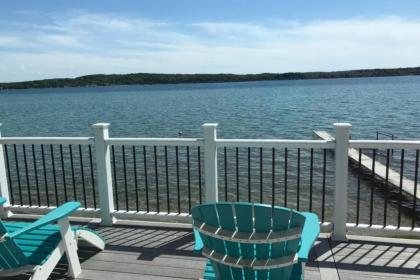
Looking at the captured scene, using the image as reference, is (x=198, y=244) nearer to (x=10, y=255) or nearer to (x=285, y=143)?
(x=10, y=255)

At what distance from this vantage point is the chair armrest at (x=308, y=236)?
7.47 feet

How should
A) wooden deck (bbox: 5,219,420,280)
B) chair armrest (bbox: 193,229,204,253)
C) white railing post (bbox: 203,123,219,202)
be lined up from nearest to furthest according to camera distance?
chair armrest (bbox: 193,229,204,253), wooden deck (bbox: 5,219,420,280), white railing post (bbox: 203,123,219,202)

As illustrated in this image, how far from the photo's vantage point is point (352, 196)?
10141 millimetres

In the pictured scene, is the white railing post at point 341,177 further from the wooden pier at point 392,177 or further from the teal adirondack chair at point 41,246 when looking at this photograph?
the wooden pier at point 392,177

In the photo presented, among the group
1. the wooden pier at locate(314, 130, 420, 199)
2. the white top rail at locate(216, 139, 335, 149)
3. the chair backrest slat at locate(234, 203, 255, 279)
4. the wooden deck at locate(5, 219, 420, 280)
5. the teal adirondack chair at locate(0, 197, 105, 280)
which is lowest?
the wooden pier at locate(314, 130, 420, 199)

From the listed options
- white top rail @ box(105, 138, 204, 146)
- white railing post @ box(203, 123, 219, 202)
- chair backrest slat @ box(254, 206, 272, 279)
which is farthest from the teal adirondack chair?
chair backrest slat @ box(254, 206, 272, 279)

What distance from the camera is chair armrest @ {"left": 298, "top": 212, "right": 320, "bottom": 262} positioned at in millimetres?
2277

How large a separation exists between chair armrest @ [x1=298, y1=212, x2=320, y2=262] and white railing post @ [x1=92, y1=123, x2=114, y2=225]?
102 inches

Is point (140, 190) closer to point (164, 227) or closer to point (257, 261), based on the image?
point (164, 227)

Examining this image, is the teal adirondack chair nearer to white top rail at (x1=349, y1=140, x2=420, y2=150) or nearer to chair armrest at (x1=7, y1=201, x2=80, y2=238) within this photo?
chair armrest at (x1=7, y1=201, x2=80, y2=238)

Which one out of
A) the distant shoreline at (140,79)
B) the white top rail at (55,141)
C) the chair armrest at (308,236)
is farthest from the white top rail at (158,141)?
the distant shoreline at (140,79)

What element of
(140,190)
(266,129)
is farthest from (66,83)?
(140,190)

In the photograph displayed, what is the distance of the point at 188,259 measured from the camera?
3711mm

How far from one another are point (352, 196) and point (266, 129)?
1416cm
